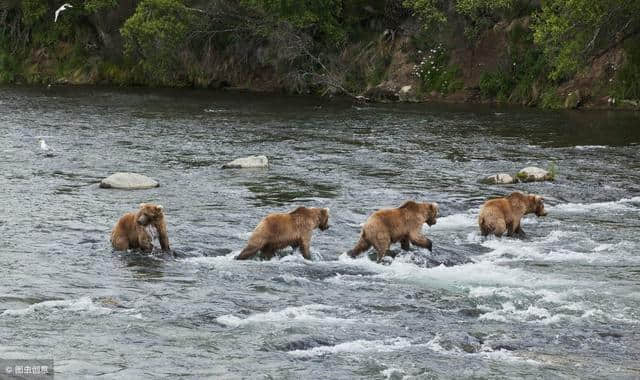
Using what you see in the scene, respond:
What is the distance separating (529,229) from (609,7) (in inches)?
802

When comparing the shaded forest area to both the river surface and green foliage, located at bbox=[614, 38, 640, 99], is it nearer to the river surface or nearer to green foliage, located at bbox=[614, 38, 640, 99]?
green foliage, located at bbox=[614, 38, 640, 99]

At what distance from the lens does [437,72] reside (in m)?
47.4

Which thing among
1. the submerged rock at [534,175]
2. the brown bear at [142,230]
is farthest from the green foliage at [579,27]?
the brown bear at [142,230]

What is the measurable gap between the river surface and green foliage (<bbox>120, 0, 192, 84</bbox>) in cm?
1926

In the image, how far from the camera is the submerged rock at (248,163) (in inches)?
1068

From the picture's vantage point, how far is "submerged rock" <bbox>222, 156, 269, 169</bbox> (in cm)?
2712

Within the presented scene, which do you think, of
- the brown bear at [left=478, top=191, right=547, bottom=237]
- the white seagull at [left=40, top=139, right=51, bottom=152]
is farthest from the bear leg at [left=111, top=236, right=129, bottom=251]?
the white seagull at [left=40, top=139, right=51, bottom=152]

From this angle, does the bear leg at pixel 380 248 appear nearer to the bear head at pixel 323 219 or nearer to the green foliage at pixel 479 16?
the bear head at pixel 323 219

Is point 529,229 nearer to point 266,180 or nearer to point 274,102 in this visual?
point 266,180

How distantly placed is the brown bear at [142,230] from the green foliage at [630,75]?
29.2m

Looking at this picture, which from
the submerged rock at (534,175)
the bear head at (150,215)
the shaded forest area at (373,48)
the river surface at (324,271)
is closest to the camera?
the river surface at (324,271)

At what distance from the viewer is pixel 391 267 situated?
1590cm

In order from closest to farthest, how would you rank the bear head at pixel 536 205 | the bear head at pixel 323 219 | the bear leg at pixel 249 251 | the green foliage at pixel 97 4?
the bear leg at pixel 249 251 < the bear head at pixel 323 219 < the bear head at pixel 536 205 < the green foliage at pixel 97 4

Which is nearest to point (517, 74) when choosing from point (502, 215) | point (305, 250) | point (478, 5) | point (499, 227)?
point (478, 5)
